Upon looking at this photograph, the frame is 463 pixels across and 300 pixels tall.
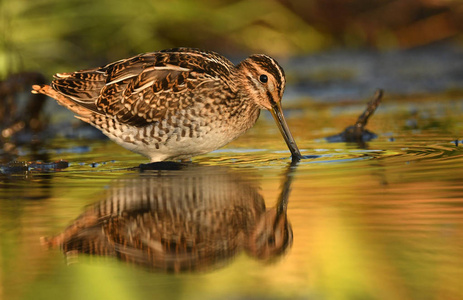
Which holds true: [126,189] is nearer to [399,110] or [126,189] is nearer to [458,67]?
[399,110]

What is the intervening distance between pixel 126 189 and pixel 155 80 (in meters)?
1.73

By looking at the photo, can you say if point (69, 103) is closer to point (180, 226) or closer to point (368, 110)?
point (368, 110)

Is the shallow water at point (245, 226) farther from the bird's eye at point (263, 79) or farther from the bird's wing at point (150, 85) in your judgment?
the bird's eye at point (263, 79)

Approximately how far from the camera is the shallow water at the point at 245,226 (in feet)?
12.3

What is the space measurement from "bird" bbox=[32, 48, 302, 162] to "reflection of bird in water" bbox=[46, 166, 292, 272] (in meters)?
1.04

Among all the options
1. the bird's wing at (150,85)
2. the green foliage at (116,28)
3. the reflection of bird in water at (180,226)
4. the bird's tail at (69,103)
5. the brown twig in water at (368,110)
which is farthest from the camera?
the green foliage at (116,28)

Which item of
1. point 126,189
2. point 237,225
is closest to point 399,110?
point 126,189

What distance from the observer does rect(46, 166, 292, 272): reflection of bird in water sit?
4309mm

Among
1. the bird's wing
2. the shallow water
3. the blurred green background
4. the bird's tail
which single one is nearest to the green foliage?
the blurred green background

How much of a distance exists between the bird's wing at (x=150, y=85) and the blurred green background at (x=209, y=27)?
265 centimetres

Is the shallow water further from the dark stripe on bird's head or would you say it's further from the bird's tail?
the dark stripe on bird's head

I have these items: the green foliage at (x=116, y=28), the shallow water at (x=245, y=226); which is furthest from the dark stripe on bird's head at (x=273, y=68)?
the green foliage at (x=116, y=28)

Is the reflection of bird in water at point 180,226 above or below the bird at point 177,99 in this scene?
below

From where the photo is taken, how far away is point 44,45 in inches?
474
